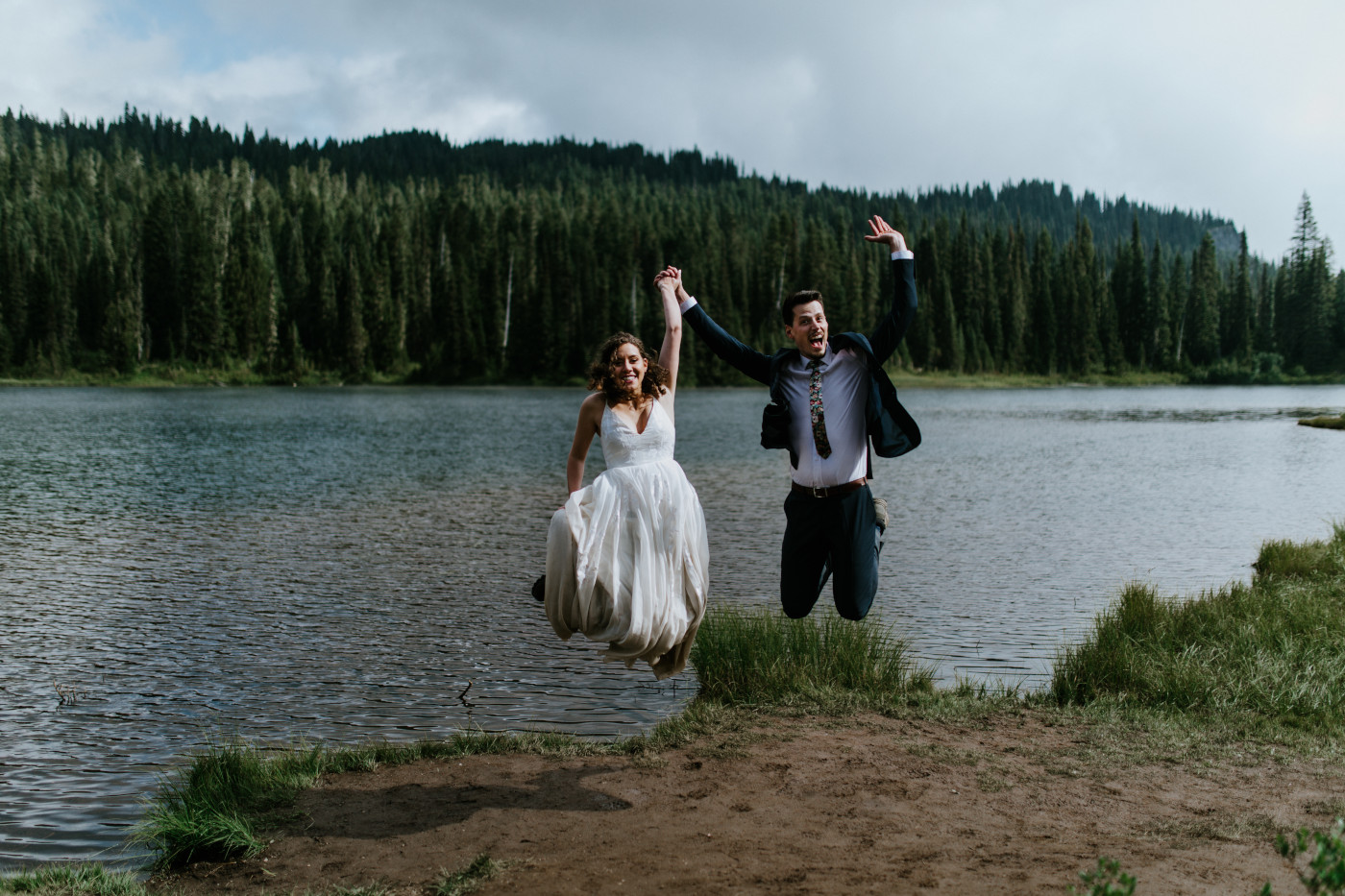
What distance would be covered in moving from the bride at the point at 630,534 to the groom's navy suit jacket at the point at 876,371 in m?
0.61

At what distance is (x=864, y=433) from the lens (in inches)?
281

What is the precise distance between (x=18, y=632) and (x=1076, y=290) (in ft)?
446

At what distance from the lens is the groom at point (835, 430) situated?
706 cm

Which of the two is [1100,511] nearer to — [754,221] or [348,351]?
[348,351]

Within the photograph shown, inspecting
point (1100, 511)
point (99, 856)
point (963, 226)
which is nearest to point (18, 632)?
point (99, 856)

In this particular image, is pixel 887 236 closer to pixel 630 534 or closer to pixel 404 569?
pixel 630 534

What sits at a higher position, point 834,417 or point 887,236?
point 887,236

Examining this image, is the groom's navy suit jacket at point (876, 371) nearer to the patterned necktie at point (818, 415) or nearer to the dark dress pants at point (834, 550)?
the patterned necktie at point (818, 415)

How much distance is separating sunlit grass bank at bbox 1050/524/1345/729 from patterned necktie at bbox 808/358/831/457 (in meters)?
3.43

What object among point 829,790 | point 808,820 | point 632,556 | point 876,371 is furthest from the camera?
point 876,371

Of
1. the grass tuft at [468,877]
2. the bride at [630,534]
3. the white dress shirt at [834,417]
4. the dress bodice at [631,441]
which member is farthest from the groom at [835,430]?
the grass tuft at [468,877]

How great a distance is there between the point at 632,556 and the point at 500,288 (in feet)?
343

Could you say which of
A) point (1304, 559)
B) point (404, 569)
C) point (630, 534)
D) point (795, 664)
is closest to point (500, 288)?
point (404, 569)

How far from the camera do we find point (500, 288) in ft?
355
